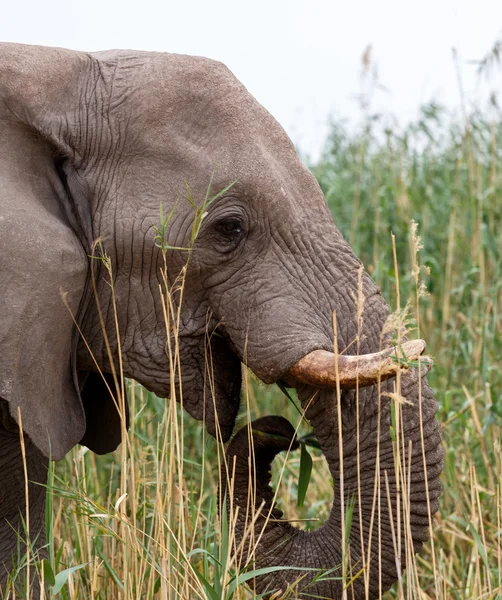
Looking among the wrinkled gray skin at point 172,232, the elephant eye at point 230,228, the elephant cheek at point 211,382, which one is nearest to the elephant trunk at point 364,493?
the wrinkled gray skin at point 172,232

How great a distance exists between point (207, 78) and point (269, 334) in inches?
32.2

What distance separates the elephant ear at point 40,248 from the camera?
116 inches

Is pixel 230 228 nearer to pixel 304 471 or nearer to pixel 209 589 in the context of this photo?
pixel 304 471

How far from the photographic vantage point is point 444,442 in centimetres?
492

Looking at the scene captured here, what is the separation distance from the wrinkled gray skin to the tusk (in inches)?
1.8

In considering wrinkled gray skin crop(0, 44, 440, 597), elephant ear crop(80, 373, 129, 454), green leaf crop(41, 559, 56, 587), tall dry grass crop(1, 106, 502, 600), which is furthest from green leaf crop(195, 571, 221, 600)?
elephant ear crop(80, 373, 129, 454)

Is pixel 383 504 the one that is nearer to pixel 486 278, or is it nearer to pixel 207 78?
pixel 207 78

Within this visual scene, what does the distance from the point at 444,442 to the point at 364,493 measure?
1.88 metres

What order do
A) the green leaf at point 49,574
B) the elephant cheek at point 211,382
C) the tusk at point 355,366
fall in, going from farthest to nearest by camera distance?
the elephant cheek at point 211,382
the tusk at point 355,366
the green leaf at point 49,574

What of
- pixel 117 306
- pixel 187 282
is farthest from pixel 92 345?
pixel 187 282

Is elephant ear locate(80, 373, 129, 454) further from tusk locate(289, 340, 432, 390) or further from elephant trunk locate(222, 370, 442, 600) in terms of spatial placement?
tusk locate(289, 340, 432, 390)

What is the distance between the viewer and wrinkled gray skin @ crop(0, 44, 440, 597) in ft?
10.1

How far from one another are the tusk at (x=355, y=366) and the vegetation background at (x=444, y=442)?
0.26 meters

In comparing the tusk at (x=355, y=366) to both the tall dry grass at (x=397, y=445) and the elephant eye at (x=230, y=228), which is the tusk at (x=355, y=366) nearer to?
the tall dry grass at (x=397, y=445)
